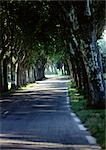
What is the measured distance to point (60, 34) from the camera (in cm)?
3819

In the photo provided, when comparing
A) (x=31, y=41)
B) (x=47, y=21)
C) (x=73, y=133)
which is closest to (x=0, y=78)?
(x=31, y=41)

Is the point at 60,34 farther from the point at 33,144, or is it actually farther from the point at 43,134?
the point at 33,144

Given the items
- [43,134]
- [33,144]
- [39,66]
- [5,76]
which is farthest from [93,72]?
[39,66]

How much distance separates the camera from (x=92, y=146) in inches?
474

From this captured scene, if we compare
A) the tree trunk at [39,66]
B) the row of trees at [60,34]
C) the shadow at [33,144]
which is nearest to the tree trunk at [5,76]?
the row of trees at [60,34]

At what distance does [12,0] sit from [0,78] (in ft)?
46.2

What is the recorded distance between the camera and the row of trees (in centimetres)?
2298

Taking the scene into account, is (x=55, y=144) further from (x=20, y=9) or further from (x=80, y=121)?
(x=20, y=9)

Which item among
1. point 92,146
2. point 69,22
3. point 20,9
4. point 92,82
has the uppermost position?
point 20,9

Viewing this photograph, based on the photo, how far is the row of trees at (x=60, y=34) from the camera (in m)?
23.0

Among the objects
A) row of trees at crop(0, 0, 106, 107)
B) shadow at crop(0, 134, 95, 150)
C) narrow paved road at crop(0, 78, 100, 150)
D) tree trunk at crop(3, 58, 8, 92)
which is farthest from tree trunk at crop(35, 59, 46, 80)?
shadow at crop(0, 134, 95, 150)

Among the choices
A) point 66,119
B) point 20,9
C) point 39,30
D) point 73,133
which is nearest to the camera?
point 73,133

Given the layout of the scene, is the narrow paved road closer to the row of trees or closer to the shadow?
the shadow

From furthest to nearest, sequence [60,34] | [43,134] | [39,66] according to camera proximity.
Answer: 1. [39,66]
2. [60,34]
3. [43,134]
